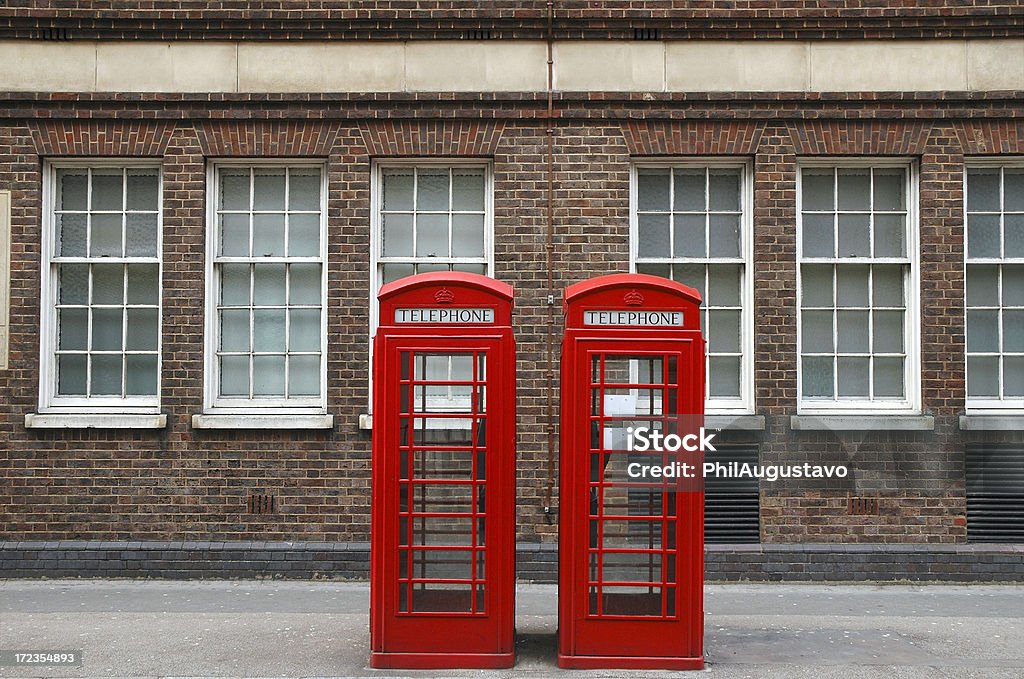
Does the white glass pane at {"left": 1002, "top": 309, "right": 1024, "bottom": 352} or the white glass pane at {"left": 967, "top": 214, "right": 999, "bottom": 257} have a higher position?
the white glass pane at {"left": 967, "top": 214, "right": 999, "bottom": 257}

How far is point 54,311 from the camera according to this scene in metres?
11.0

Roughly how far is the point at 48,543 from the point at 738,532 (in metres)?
6.64

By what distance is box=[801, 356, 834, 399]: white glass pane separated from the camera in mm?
11055

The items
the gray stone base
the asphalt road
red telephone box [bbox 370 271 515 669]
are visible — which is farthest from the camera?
the gray stone base

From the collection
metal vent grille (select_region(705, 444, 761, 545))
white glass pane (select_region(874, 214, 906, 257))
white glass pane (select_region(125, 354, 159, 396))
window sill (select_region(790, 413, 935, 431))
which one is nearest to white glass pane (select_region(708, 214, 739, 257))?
white glass pane (select_region(874, 214, 906, 257))

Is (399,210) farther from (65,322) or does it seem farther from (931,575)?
(931,575)

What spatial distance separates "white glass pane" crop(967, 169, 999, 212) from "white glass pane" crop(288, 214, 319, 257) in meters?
6.51

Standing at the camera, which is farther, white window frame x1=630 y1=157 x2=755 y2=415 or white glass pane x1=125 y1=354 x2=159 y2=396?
white glass pane x1=125 y1=354 x2=159 y2=396

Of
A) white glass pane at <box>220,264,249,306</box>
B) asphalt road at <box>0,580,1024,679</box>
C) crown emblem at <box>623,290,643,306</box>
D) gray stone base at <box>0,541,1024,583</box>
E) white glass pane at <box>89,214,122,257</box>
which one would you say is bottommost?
asphalt road at <box>0,580,1024,679</box>

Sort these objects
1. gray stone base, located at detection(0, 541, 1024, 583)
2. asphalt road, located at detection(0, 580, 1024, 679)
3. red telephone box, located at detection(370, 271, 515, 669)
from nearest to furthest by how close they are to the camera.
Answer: red telephone box, located at detection(370, 271, 515, 669) < asphalt road, located at detection(0, 580, 1024, 679) < gray stone base, located at detection(0, 541, 1024, 583)

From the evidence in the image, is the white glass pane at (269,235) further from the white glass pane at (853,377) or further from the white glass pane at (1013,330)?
the white glass pane at (1013,330)

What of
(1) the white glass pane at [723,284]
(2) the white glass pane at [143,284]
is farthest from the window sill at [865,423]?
(2) the white glass pane at [143,284]

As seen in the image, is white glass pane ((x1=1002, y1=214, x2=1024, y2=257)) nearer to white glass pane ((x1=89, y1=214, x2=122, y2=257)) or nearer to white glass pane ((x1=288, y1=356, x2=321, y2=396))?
white glass pane ((x1=288, y1=356, x2=321, y2=396))

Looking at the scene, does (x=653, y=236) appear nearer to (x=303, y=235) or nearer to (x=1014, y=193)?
(x=303, y=235)
